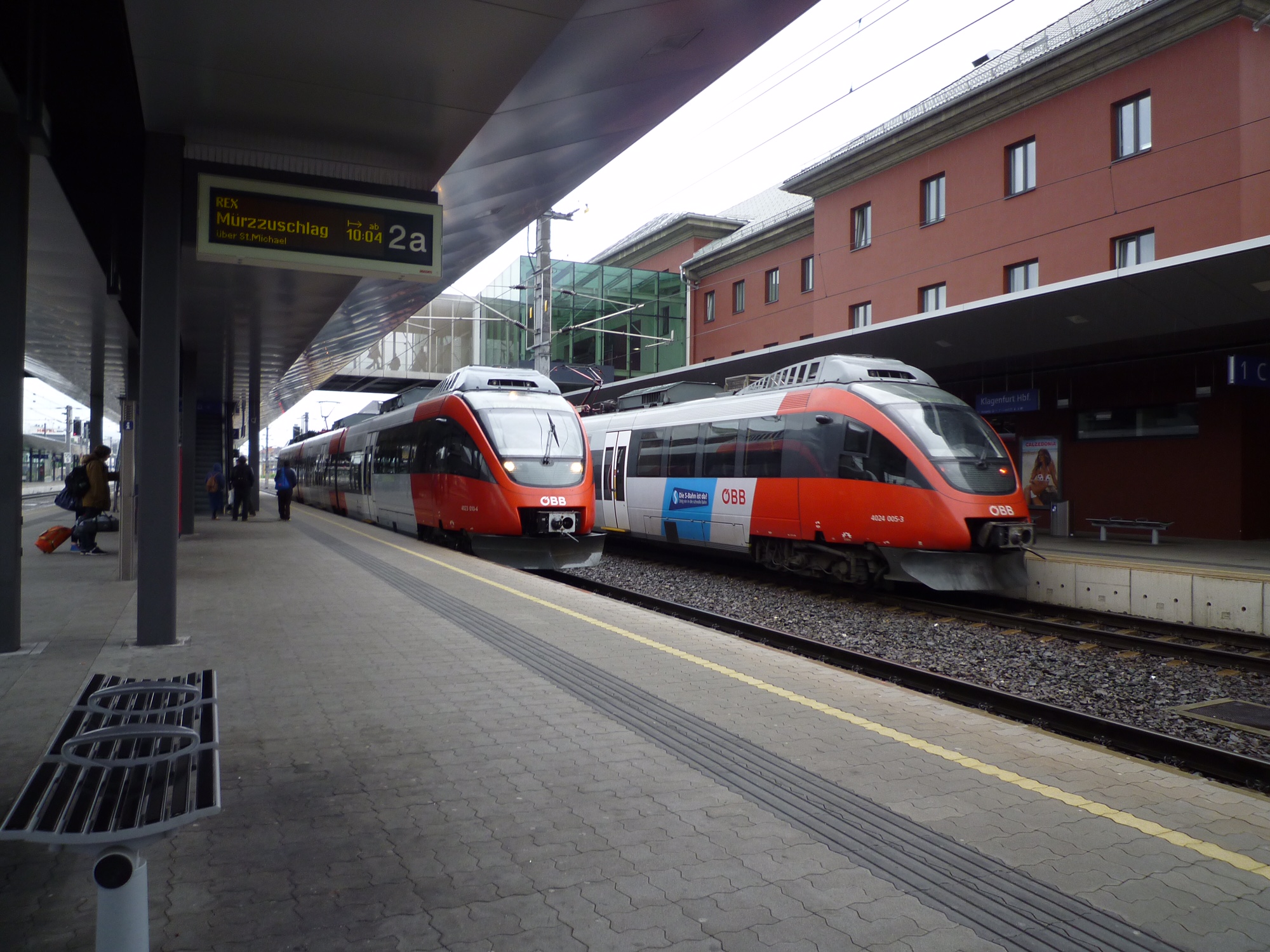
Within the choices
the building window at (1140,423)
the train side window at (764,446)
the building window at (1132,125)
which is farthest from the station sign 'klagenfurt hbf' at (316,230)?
the building window at (1132,125)

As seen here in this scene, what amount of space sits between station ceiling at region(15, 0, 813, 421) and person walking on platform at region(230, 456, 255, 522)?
13.2 m

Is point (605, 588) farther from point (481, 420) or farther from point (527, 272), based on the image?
point (527, 272)

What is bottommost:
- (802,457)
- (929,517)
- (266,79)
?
(929,517)

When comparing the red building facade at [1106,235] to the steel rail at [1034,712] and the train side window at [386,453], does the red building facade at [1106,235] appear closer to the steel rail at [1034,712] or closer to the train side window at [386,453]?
the steel rail at [1034,712]

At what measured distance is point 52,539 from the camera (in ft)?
46.1

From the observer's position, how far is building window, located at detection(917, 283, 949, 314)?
2369cm

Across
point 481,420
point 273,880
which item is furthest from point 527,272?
point 273,880

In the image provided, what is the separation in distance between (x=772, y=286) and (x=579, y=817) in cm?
3055

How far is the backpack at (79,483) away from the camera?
45.4 ft

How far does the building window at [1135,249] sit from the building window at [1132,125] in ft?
5.64

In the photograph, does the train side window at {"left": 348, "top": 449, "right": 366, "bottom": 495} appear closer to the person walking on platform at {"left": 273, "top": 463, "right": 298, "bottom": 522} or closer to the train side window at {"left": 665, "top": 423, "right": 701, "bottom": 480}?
the person walking on platform at {"left": 273, "top": 463, "right": 298, "bottom": 522}

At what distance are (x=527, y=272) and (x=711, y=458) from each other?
94.4ft

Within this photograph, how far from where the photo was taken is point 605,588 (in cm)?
1259

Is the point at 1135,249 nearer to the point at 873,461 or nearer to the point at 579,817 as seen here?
the point at 873,461
